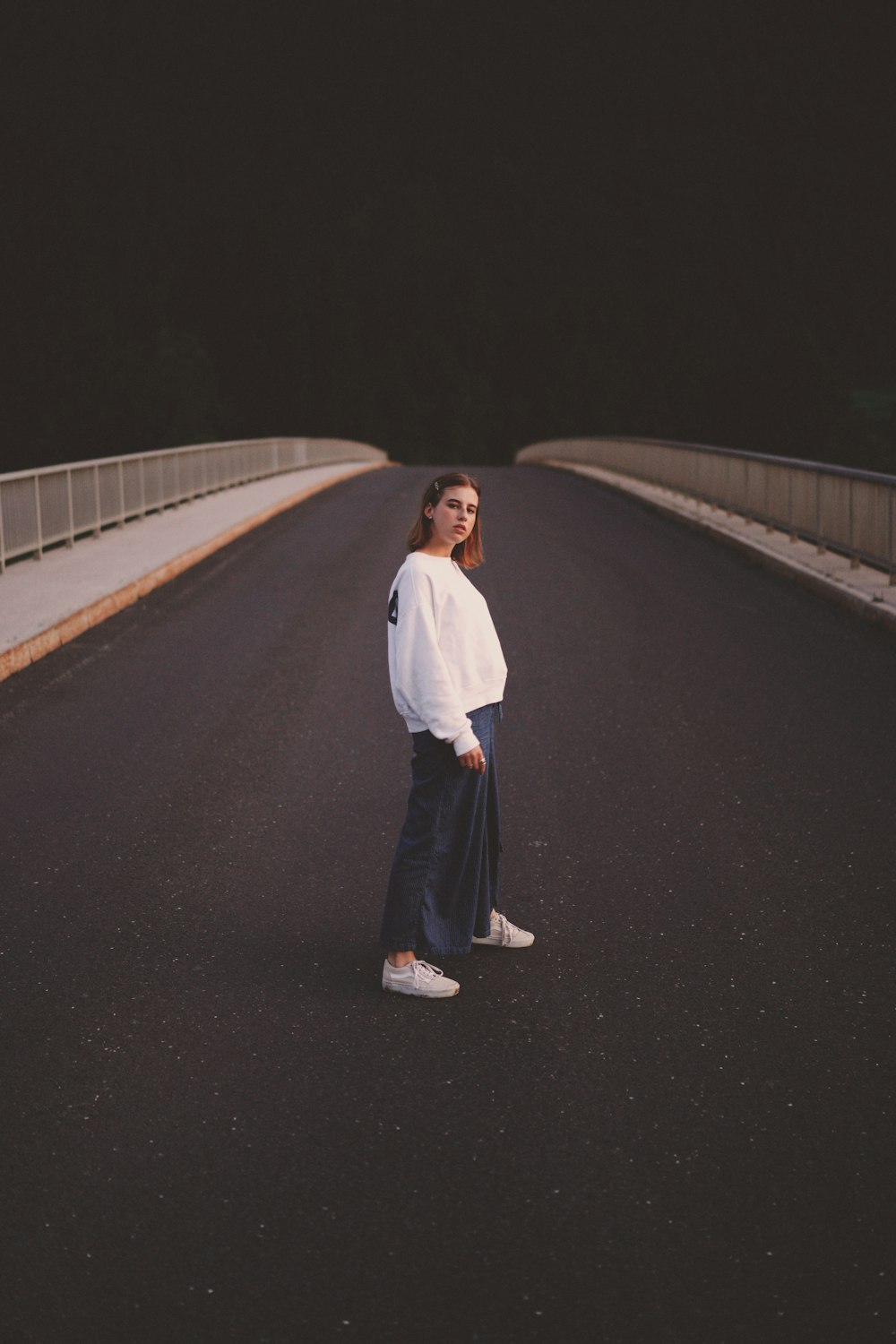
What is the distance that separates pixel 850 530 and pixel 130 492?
10766 millimetres

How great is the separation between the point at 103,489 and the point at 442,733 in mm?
15597

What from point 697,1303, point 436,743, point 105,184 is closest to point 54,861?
point 436,743

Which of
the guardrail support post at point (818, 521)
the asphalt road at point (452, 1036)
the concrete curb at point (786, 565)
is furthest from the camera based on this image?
the guardrail support post at point (818, 521)

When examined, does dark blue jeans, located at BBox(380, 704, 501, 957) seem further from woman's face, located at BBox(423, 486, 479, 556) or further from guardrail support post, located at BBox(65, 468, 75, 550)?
guardrail support post, located at BBox(65, 468, 75, 550)

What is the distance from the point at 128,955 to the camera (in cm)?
499

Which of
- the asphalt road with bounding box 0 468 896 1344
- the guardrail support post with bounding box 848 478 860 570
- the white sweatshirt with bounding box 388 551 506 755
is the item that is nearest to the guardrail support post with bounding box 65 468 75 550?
the asphalt road with bounding box 0 468 896 1344

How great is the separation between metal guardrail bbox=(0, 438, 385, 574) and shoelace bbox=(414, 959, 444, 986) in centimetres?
1021

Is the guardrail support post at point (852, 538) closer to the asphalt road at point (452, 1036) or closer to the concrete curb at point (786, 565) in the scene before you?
the concrete curb at point (786, 565)

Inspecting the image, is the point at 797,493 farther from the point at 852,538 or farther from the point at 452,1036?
the point at 452,1036

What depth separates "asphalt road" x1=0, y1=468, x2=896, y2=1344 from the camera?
10.1 ft

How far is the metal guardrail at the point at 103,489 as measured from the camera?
14.9m

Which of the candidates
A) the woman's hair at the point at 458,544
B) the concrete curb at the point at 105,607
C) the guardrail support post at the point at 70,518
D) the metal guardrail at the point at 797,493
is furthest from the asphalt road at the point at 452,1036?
the guardrail support post at the point at 70,518

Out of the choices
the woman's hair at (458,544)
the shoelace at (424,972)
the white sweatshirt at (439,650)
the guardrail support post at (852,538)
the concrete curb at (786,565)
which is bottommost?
the shoelace at (424,972)

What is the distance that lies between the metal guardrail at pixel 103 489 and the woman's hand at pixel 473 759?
1024cm
